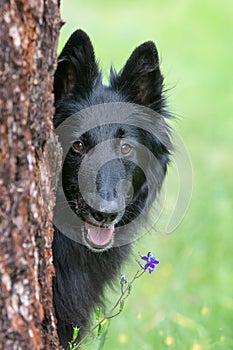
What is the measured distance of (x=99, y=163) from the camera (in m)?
3.87

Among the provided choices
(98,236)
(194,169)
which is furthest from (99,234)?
(194,169)

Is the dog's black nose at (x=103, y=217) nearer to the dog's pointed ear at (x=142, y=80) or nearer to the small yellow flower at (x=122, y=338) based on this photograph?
the dog's pointed ear at (x=142, y=80)

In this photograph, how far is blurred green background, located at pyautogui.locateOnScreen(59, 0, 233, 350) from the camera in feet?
15.7

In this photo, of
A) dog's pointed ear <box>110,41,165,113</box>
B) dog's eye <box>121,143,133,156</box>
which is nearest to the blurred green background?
dog's pointed ear <box>110,41,165,113</box>

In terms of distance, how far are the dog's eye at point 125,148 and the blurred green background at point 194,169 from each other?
44cm

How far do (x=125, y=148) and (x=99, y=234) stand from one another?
538mm

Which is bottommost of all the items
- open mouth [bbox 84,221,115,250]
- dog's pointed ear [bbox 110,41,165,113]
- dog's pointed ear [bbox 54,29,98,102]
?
open mouth [bbox 84,221,115,250]

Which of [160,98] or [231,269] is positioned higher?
[160,98]

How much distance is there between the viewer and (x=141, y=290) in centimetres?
590

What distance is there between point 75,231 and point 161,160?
2.45 feet

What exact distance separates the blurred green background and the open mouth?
0.71 meters

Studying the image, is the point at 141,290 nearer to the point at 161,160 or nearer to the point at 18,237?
the point at 161,160

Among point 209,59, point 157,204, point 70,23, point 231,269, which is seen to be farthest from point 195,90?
point 157,204

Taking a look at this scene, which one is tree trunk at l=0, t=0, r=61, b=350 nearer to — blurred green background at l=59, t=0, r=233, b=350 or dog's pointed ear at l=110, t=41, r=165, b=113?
dog's pointed ear at l=110, t=41, r=165, b=113
